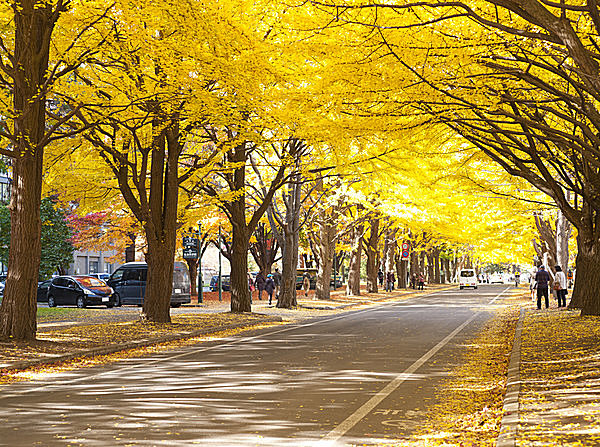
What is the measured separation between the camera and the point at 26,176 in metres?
16.2

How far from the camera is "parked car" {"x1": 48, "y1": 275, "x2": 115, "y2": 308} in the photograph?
36375 mm

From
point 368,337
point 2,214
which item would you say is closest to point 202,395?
point 368,337

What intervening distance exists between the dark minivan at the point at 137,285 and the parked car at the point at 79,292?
62cm

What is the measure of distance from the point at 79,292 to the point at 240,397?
28543 millimetres

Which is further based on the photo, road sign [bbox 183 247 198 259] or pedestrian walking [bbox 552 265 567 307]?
road sign [bbox 183 247 198 259]

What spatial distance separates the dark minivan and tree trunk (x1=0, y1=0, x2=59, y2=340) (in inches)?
827

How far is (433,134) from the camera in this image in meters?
19.1

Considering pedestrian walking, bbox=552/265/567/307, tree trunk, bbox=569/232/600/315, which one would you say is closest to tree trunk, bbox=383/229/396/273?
pedestrian walking, bbox=552/265/567/307

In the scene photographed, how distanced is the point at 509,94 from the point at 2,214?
114ft

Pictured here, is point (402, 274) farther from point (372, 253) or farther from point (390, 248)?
point (372, 253)

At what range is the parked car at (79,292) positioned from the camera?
119 ft

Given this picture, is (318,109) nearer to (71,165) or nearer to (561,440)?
(561,440)

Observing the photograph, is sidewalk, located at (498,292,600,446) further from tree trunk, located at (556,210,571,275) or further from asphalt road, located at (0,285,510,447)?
tree trunk, located at (556,210,571,275)

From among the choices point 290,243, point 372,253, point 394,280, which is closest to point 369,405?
point 290,243
